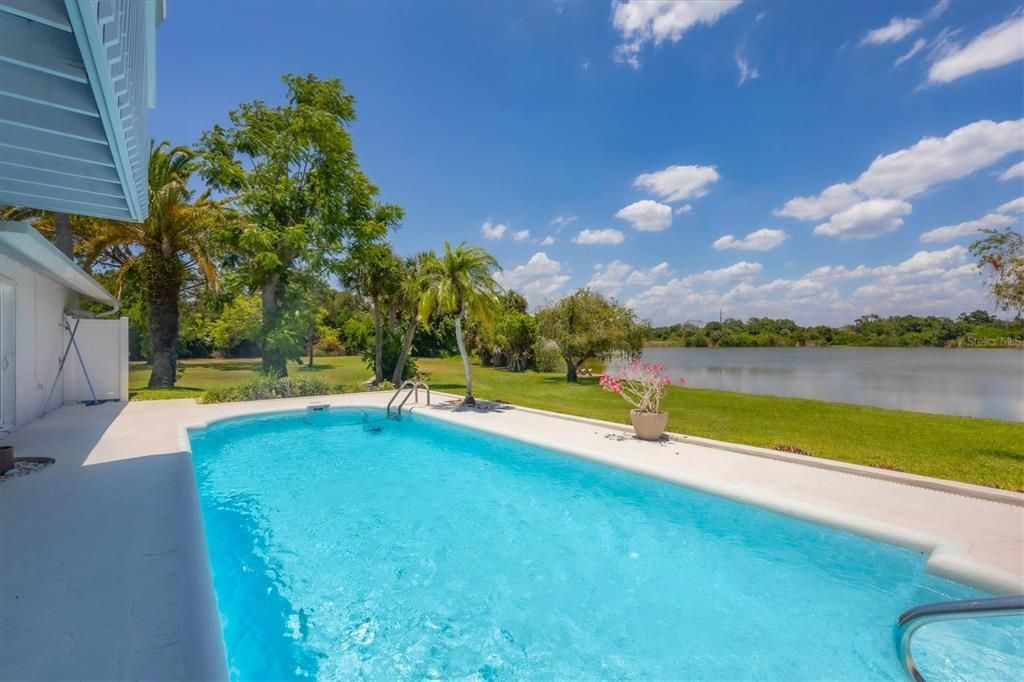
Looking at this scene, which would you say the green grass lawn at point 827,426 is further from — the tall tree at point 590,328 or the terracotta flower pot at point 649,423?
the tall tree at point 590,328

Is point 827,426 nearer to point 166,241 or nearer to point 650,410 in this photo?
point 650,410

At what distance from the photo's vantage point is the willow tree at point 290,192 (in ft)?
52.4

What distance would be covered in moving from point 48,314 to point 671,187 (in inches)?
721

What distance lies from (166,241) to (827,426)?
69.1ft

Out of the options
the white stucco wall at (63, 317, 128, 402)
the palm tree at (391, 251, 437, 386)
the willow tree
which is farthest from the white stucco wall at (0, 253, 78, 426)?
the palm tree at (391, 251, 437, 386)

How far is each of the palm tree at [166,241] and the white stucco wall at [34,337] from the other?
3524 millimetres

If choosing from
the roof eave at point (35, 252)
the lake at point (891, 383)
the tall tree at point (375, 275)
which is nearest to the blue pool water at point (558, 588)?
the roof eave at point (35, 252)

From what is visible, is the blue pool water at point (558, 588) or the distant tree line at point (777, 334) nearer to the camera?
the blue pool water at point (558, 588)

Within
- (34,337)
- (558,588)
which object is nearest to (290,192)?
(34,337)

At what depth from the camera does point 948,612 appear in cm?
201

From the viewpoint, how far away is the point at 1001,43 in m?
7.58

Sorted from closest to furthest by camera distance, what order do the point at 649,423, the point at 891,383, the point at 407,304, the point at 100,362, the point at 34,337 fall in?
the point at 649,423 < the point at 34,337 < the point at 100,362 < the point at 407,304 < the point at 891,383

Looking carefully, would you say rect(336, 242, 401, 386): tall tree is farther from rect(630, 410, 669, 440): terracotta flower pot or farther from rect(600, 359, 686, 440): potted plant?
rect(630, 410, 669, 440): terracotta flower pot

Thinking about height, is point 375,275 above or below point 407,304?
above
